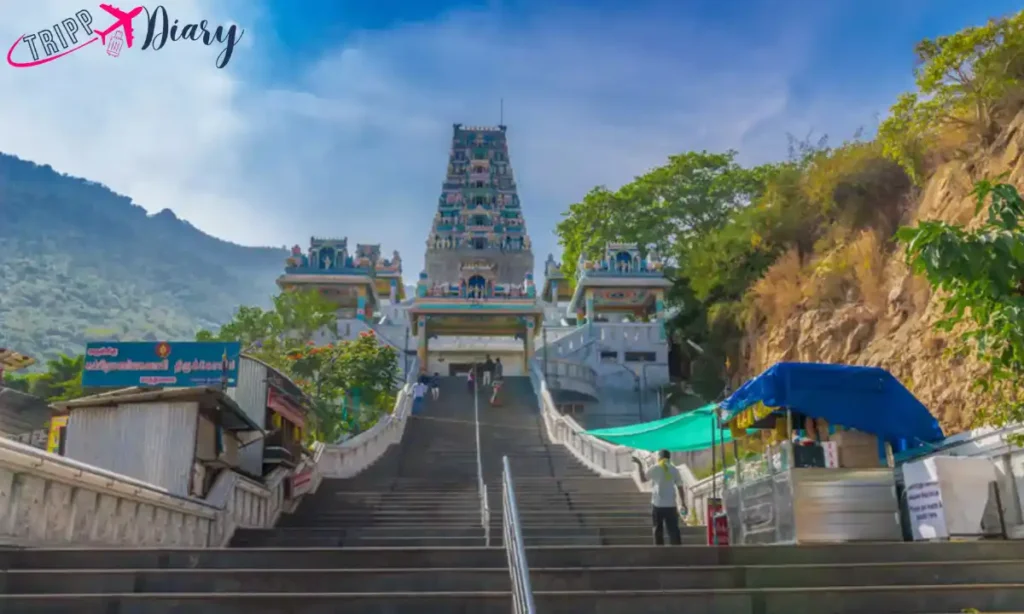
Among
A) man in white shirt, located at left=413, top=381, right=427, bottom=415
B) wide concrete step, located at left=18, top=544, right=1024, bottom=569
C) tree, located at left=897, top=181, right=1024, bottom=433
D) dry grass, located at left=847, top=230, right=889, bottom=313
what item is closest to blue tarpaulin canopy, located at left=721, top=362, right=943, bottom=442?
wide concrete step, located at left=18, top=544, right=1024, bottom=569

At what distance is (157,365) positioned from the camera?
503 inches

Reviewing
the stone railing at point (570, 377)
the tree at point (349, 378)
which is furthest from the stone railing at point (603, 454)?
the stone railing at point (570, 377)

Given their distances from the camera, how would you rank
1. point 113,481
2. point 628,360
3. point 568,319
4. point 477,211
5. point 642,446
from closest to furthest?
point 113,481
point 642,446
point 628,360
point 568,319
point 477,211

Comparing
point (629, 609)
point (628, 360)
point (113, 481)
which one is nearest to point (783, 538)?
point (629, 609)

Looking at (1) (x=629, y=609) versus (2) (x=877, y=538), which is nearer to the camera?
(1) (x=629, y=609)

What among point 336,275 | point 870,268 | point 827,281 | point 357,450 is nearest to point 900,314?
point 870,268

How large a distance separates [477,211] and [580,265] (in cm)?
1893

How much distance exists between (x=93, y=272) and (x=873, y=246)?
14809 centimetres

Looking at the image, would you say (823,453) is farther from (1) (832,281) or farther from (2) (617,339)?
(2) (617,339)

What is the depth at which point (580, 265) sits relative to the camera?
3909cm

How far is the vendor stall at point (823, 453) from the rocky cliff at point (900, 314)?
3160 millimetres

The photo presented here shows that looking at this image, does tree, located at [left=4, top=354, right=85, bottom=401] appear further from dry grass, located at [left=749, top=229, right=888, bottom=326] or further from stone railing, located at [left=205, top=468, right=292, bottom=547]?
dry grass, located at [left=749, top=229, right=888, bottom=326]

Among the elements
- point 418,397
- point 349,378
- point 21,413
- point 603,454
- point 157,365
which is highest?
point 349,378

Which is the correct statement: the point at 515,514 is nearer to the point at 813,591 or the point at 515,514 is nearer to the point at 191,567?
the point at 813,591
